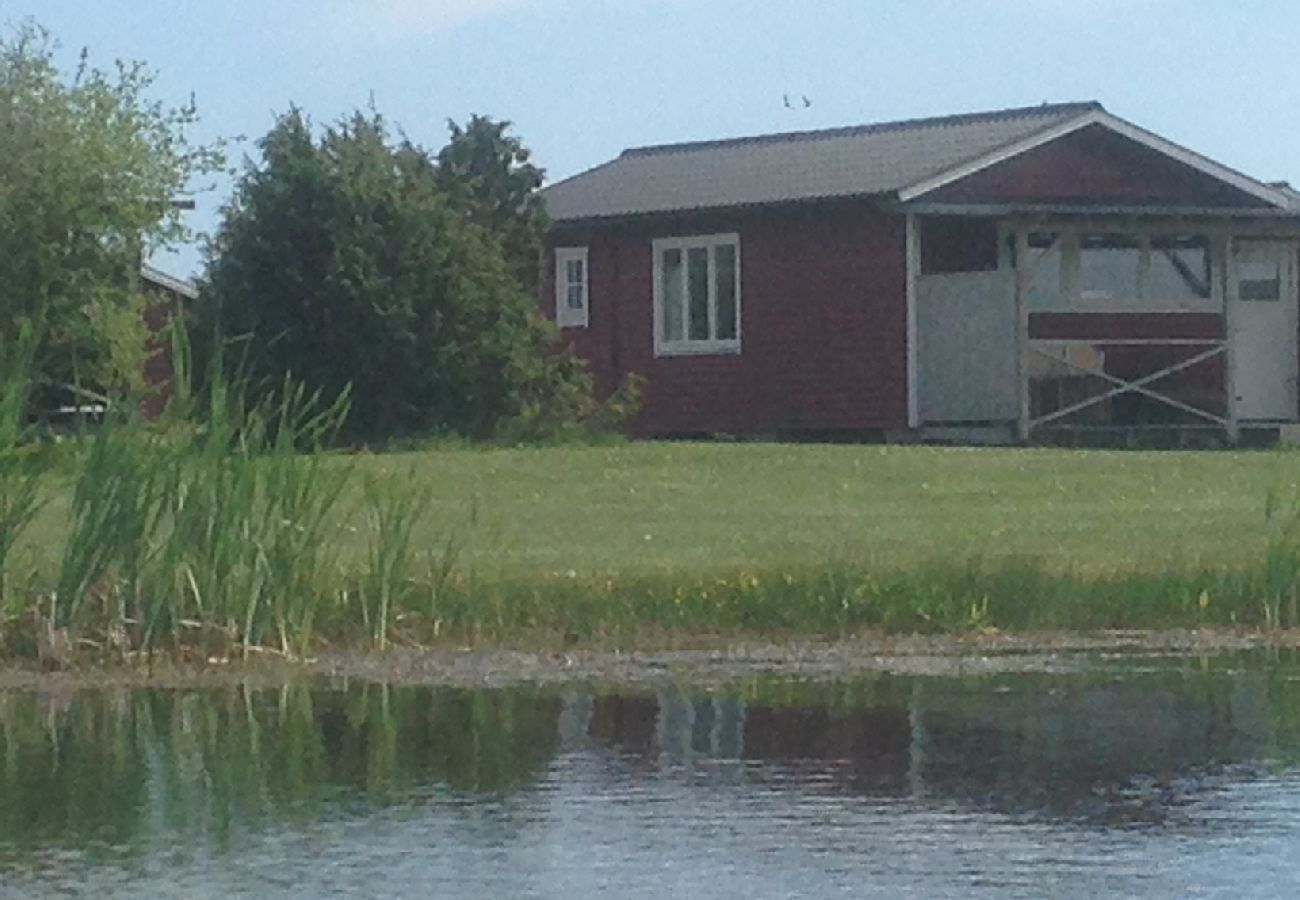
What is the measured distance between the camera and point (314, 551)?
1742 cm

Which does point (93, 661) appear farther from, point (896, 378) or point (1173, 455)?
point (896, 378)

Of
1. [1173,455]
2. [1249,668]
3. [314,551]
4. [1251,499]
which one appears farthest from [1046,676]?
[1173,455]

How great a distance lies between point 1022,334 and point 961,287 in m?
1.19

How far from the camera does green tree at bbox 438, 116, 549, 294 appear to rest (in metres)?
38.3

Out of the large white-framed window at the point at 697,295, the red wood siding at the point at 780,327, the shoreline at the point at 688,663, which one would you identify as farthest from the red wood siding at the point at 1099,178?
the shoreline at the point at 688,663

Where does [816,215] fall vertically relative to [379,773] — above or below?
above

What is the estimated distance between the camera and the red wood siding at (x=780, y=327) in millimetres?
39750

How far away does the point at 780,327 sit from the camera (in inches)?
1614

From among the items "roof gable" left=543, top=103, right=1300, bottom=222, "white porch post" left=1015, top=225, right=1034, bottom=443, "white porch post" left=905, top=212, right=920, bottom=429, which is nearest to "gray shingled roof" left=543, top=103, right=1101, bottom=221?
"roof gable" left=543, top=103, right=1300, bottom=222

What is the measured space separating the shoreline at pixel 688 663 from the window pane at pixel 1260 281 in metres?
23.6

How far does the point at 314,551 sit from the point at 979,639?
4.20m

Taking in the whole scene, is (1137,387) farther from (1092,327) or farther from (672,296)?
(672,296)

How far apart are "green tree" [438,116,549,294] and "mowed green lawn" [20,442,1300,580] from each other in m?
5.86

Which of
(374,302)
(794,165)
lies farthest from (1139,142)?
(374,302)
